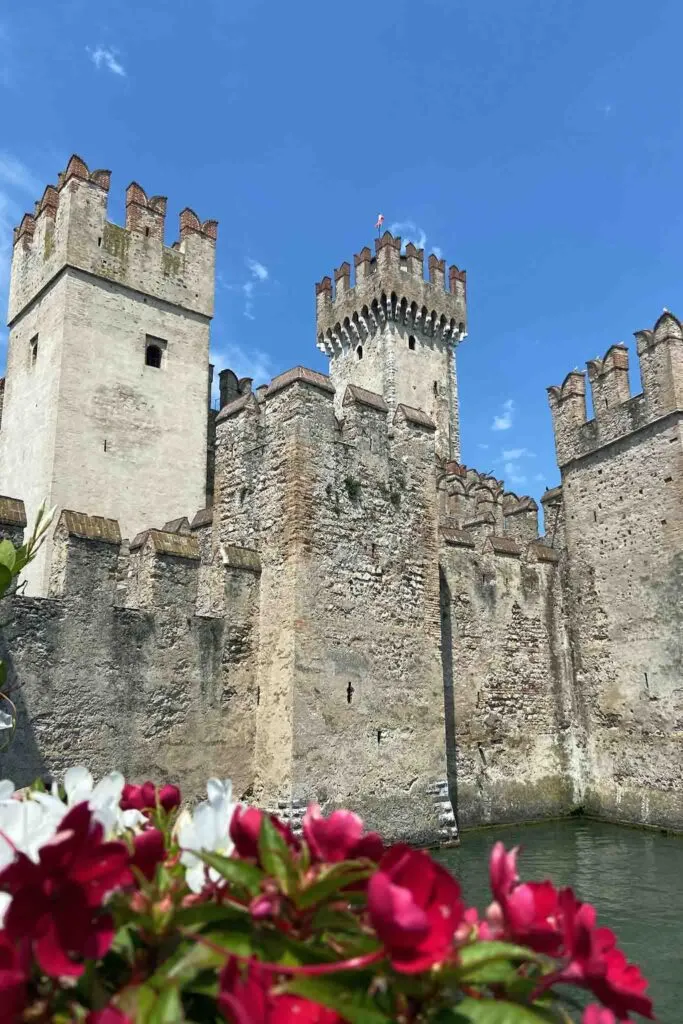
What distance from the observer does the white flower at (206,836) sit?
1.44 metres

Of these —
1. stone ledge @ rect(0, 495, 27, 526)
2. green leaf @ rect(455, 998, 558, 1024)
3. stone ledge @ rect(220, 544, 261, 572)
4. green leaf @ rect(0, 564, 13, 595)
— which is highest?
stone ledge @ rect(0, 495, 27, 526)

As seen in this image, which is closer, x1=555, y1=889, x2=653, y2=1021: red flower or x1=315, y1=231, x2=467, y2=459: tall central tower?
x1=555, y1=889, x2=653, y2=1021: red flower

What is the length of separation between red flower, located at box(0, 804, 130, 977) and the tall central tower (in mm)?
38059

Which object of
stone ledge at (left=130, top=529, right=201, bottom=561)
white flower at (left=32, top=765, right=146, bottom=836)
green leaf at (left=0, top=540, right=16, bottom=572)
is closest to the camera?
white flower at (left=32, top=765, right=146, bottom=836)

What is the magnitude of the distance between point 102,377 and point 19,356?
2.84m

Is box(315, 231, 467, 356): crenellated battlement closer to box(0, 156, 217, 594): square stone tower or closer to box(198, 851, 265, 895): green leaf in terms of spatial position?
box(0, 156, 217, 594): square stone tower

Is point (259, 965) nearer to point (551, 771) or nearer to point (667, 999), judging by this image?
point (667, 999)

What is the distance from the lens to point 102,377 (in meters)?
17.1

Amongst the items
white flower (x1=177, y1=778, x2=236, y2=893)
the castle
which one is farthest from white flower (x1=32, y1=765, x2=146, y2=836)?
the castle

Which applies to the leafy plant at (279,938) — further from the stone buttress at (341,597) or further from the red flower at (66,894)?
the stone buttress at (341,597)

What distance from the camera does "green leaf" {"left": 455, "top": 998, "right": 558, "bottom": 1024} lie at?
1.17 meters

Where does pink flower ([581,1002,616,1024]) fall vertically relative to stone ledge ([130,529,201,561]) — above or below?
below

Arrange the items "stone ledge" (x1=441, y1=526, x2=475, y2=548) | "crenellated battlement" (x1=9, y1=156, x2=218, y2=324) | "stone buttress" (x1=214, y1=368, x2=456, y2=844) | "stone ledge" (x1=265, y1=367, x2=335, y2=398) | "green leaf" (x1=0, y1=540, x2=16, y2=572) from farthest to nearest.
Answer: "crenellated battlement" (x1=9, y1=156, x2=218, y2=324), "stone ledge" (x1=441, y1=526, x2=475, y2=548), "stone ledge" (x1=265, y1=367, x2=335, y2=398), "stone buttress" (x1=214, y1=368, x2=456, y2=844), "green leaf" (x1=0, y1=540, x2=16, y2=572)

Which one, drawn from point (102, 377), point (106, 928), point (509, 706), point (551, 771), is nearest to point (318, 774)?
point (509, 706)
